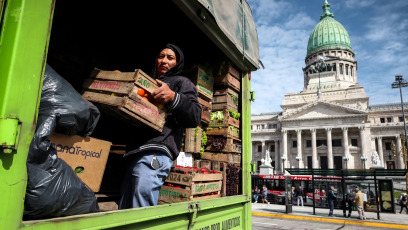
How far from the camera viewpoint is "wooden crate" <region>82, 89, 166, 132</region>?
217 cm

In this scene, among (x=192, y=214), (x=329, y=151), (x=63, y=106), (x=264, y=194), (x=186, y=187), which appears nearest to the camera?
(x=63, y=106)

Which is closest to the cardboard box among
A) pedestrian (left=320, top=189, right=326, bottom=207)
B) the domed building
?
pedestrian (left=320, top=189, right=326, bottom=207)

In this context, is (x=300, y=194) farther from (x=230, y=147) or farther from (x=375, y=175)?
(x=230, y=147)

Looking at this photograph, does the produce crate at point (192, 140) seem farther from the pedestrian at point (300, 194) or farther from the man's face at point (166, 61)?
the pedestrian at point (300, 194)

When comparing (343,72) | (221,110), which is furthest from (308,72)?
(221,110)

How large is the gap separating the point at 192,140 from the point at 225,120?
64 cm

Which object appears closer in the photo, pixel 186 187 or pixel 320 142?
pixel 186 187

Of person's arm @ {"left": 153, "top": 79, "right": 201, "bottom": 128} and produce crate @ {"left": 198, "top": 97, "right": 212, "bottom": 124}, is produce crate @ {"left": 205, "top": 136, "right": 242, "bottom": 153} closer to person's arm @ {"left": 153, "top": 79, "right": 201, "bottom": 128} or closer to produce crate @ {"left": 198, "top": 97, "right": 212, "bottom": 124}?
produce crate @ {"left": 198, "top": 97, "right": 212, "bottom": 124}

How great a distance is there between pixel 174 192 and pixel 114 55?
8.22 ft

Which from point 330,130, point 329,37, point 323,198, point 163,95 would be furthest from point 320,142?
point 163,95

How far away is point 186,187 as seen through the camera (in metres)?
2.76

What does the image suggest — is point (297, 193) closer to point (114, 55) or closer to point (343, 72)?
point (114, 55)

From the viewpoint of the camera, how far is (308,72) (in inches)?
2918

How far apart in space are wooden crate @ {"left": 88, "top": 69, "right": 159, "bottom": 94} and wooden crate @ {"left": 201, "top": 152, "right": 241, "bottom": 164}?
6.18ft
